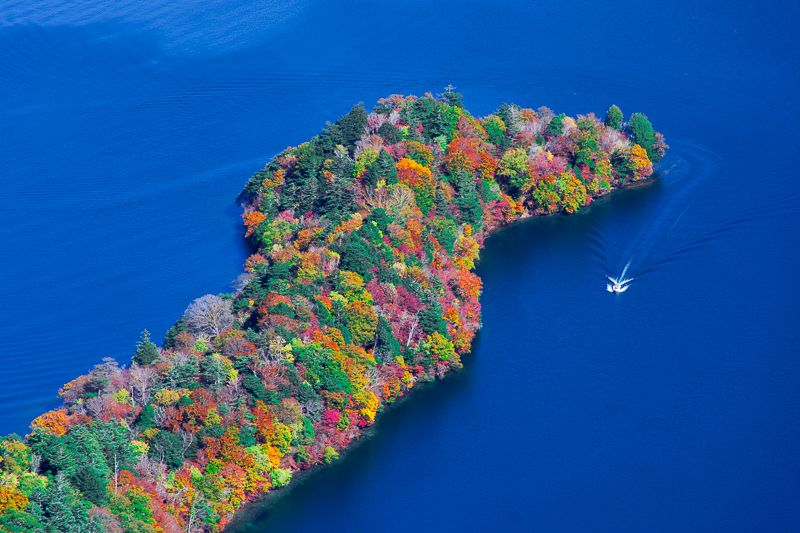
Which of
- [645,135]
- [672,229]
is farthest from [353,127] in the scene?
[672,229]

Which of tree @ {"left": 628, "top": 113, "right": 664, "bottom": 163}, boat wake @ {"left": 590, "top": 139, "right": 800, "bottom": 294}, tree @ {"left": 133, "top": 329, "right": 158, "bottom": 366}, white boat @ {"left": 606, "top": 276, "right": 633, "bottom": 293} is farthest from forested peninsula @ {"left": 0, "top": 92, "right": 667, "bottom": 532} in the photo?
white boat @ {"left": 606, "top": 276, "right": 633, "bottom": 293}

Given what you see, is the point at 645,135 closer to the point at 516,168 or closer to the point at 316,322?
the point at 516,168

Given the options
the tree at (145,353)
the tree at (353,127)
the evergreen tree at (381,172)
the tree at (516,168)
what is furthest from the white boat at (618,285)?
the tree at (145,353)

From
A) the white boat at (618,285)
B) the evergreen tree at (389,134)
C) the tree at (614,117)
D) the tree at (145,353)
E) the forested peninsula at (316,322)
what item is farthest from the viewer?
the tree at (614,117)

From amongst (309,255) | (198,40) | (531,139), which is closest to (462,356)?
(309,255)

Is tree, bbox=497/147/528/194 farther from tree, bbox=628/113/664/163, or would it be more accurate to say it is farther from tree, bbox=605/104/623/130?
tree, bbox=628/113/664/163

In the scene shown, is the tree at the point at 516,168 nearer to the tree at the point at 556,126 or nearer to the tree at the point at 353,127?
the tree at the point at 556,126

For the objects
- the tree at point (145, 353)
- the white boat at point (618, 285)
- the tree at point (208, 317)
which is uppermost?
the tree at point (208, 317)

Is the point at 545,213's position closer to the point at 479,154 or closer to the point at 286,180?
the point at 479,154
